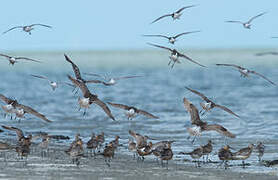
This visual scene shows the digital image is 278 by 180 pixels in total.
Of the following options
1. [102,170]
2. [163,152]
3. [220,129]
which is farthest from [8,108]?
[220,129]

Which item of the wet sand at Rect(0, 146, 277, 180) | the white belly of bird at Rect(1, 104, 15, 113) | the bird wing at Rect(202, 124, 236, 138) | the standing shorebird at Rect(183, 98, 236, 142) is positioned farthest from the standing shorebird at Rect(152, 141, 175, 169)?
the white belly of bird at Rect(1, 104, 15, 113)

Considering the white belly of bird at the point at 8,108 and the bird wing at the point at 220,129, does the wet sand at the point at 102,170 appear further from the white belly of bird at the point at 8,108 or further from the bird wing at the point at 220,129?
the white belly of bird at the point at 8,108

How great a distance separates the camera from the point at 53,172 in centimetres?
1684

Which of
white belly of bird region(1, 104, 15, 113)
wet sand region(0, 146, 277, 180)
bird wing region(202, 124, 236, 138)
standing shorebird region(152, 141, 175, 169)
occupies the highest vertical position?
white belly of bird region(1, 104, 15, 113)

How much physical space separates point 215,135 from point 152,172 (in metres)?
8.37

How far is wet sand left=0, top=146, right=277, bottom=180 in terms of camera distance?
16641mm

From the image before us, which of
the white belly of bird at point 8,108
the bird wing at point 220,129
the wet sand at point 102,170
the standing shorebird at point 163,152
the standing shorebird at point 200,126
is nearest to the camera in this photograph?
the wet sand at point 102,170

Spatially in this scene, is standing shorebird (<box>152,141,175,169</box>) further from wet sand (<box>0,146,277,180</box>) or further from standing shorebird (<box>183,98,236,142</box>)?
standing shorebird (<box>183,98,236,142</box>)

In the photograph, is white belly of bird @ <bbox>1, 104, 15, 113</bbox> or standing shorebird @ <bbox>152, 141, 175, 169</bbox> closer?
standing shorebird @ <bbox>152, 141, 175, 169</bbox>

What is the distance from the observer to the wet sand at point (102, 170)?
1664cm

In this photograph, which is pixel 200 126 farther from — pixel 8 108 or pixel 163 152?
pixel 8 108

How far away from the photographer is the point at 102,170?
57.2 ft

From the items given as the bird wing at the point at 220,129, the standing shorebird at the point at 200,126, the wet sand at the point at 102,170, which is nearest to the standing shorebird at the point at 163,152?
the wet sand at the point at 102,170

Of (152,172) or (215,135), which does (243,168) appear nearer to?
(152,172)
